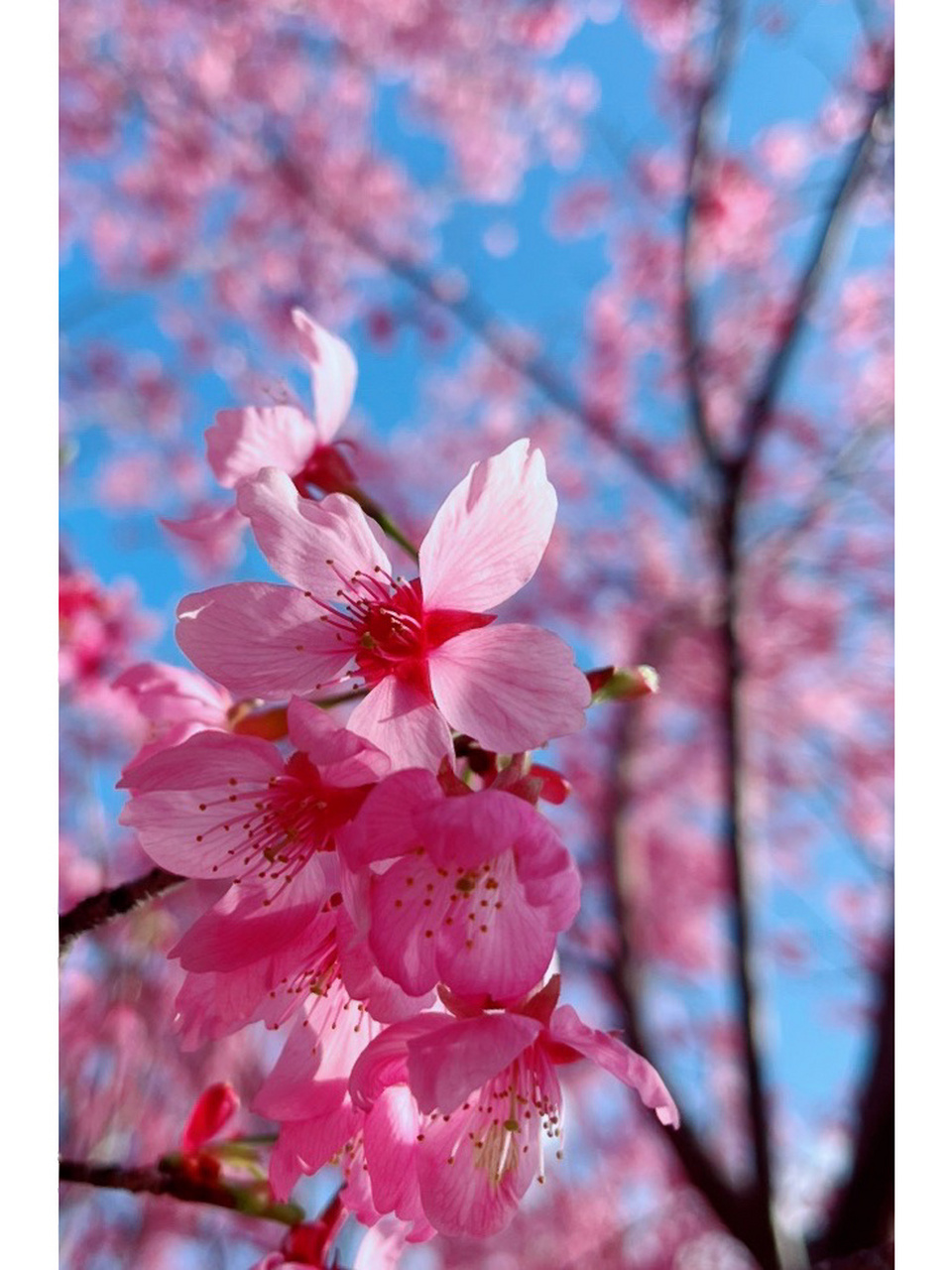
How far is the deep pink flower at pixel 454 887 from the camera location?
16.5 inches

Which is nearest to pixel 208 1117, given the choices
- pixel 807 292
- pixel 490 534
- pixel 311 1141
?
pixel 311 1141

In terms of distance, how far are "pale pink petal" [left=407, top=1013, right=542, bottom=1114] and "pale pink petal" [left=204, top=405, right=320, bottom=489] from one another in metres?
0.34

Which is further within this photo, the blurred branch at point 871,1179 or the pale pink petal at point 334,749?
the blurred branch at point 871,1179

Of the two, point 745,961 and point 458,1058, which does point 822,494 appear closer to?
point 745,961

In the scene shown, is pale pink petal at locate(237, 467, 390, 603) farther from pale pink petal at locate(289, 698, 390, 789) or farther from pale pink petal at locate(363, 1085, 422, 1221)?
pale pink petal at locate(363, 1085, 422, 1221)

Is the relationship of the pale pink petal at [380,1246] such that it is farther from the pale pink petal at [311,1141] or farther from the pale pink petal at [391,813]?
the pale pink petal at [391,813]

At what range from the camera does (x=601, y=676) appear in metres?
0.54

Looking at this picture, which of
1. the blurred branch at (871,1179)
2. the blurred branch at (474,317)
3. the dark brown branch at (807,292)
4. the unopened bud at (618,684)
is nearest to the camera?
the unopened bud at (618,684)

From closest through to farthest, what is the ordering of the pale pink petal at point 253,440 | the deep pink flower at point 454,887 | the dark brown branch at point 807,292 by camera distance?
1. the deep pink flower at point 454,887
2. the pale pink petal at point 253,440
3. the dark brown branch at point 807,292

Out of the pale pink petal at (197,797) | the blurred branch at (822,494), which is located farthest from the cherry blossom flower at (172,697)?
the blurred branch at (822,494)

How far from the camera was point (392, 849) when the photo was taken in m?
0.43

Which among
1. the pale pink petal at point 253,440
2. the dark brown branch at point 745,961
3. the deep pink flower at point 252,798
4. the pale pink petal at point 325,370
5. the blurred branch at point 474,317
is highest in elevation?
the blurred branch at point 474,317

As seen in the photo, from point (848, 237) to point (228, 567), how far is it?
170 centimetres
